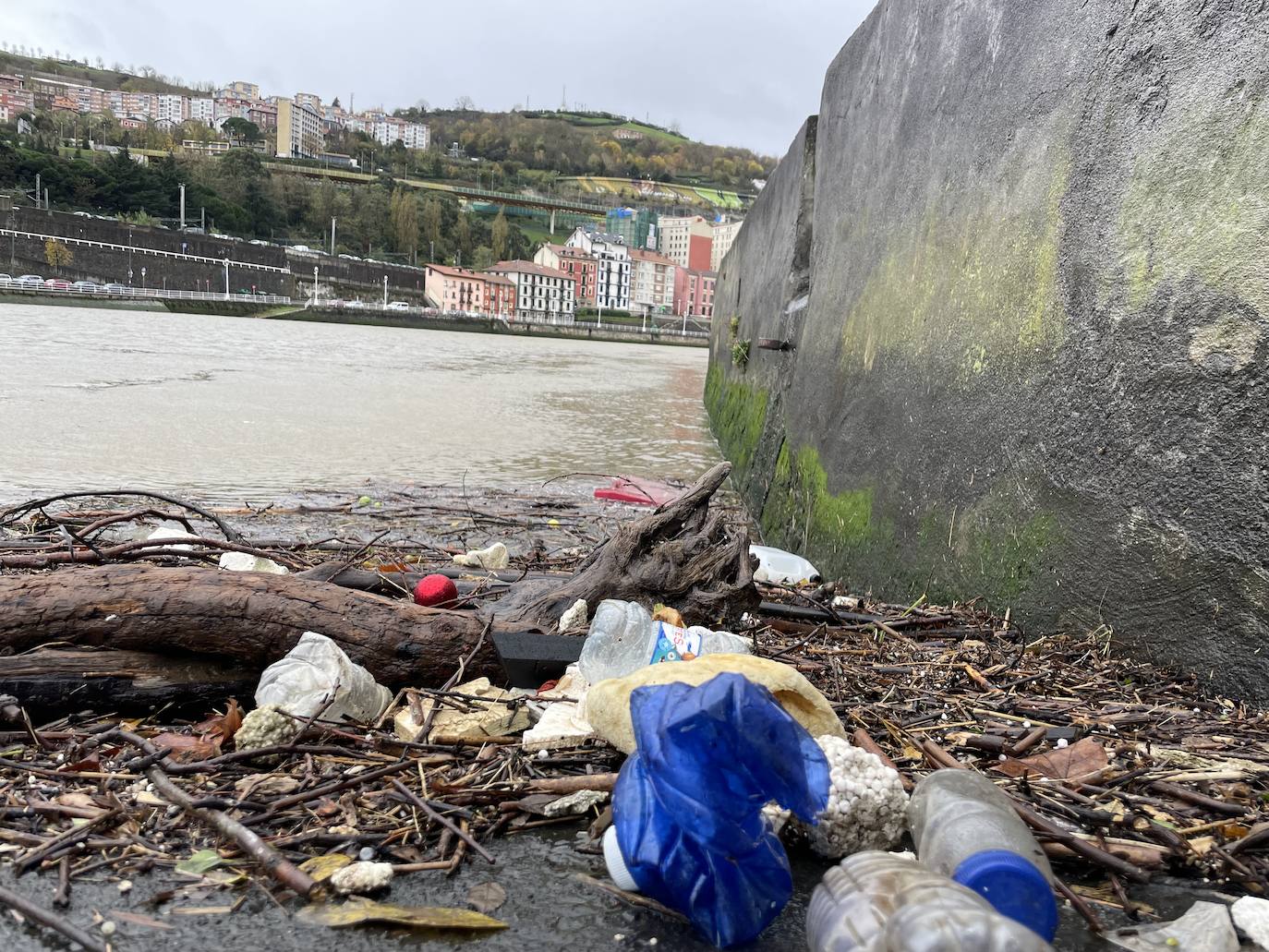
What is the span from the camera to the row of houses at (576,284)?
96.8 metres

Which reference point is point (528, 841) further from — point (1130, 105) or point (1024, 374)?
point (1130, 105)

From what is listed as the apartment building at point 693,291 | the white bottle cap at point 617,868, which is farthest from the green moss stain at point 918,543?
the apartment building at point 693,291

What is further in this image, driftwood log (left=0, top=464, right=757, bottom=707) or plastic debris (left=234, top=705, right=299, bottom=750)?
driftwood log (left=0, top=464, right=757, bottom=707)

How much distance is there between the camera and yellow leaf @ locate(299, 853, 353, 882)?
1.34 meters

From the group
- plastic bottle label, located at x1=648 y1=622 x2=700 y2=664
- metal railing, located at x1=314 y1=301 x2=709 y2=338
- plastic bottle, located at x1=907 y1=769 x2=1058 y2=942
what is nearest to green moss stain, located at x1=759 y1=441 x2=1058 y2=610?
plastic bottle label, located at x1=648 y1=622 x2=700 y2=664

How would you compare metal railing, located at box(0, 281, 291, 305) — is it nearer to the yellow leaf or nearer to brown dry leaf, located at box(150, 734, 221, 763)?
brown dry leaf, located at box(150, 734, 221, 763)

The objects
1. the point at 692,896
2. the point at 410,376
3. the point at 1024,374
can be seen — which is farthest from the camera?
the point at 410,376

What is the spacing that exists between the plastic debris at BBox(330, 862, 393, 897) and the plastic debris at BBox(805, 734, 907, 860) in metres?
0.71

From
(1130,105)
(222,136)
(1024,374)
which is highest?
(222,136)

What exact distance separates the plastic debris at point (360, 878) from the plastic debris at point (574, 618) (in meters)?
1.13

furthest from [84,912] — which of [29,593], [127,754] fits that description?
[29,593]

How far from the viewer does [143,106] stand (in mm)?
180250

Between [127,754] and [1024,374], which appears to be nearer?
[127,754]

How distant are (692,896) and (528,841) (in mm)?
408
